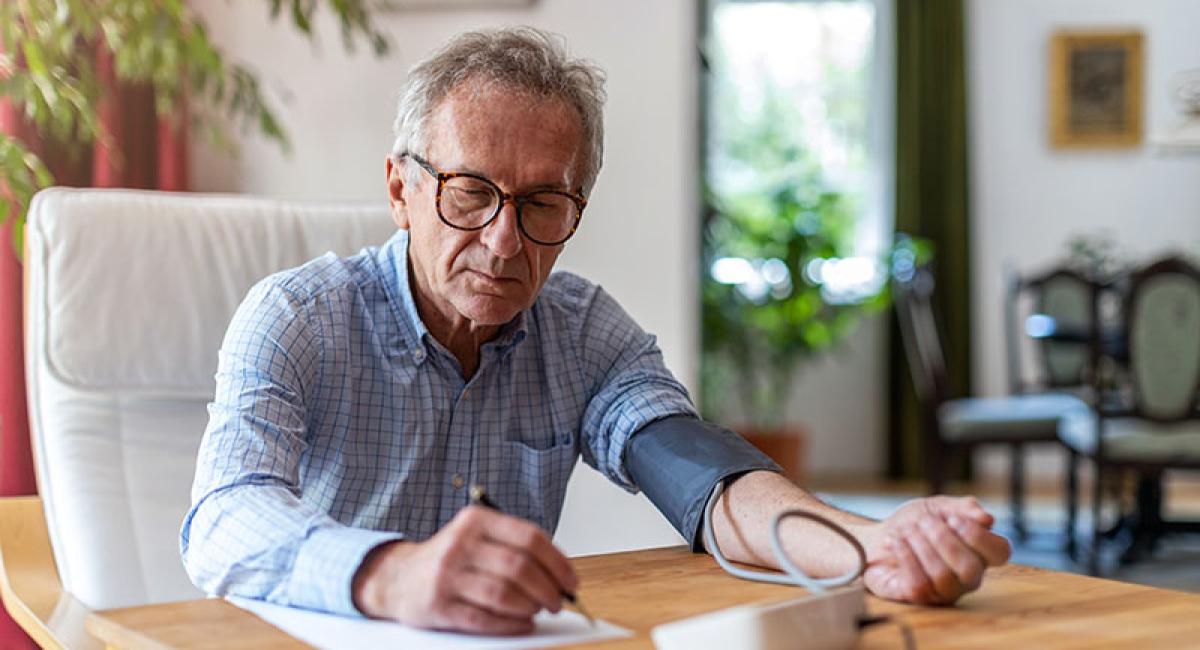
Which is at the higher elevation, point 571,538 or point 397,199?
point 397,199

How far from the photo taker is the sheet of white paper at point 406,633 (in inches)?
36.5

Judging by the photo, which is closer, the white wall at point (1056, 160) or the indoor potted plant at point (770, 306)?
the indoor potted plant at point (770, 306)

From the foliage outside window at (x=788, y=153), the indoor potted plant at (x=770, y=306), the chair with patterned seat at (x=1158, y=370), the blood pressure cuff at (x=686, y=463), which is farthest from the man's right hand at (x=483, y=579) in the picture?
the foliage outside window at (x=788, y=153)

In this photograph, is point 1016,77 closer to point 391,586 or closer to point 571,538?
point 571,538

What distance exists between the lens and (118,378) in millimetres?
1776

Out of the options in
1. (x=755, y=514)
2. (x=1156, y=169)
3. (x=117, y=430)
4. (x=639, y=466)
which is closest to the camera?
(x=755, y=514)

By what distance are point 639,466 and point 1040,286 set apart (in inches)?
178

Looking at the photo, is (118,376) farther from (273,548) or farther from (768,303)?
(768,303)

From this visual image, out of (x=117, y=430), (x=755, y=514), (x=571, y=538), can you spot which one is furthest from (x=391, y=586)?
(x=571, y=538)

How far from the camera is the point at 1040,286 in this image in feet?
18.6

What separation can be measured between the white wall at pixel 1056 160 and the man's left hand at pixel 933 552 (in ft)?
19.3

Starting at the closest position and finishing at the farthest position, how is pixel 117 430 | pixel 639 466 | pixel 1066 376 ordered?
pixel 639 466, pixel 117 430, pixel 1066 376

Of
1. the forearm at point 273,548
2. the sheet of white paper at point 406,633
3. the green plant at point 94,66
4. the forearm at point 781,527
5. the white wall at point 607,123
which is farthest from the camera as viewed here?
the white wall at point 607,123

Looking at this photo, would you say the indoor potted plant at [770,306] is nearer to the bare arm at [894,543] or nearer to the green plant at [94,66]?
the green plant at [94,66]
